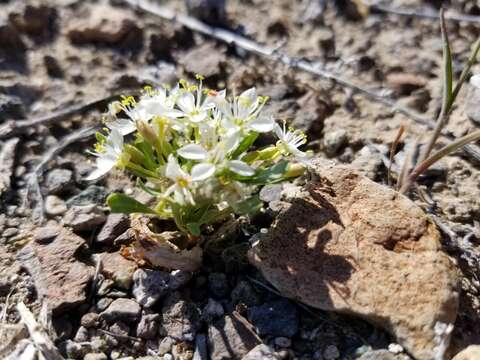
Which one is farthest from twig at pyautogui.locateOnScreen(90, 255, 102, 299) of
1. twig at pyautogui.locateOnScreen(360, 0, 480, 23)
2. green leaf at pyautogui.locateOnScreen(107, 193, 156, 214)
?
twig at pyautogui.locateOnScreen(360, 0, 480, 23)

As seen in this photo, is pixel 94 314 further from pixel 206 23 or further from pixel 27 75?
pixel 206 23

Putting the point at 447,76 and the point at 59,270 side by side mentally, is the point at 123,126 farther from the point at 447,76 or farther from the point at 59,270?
the point at 447,76

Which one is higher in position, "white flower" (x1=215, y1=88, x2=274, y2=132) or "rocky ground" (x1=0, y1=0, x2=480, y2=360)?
"white flower" (x1=215, y1=88, x2=274, y2=132)

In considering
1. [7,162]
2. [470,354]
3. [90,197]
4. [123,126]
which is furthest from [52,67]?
[470,354]

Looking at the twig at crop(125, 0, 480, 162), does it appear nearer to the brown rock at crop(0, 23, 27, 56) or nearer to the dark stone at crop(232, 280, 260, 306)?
the brown rock at crop(0, 23, 27, 56)

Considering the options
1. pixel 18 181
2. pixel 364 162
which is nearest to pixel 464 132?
pixel 364 162

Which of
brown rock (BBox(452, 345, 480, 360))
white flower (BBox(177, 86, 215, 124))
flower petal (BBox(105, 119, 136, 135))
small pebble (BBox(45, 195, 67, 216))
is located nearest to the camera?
brown rock (BBox(452, 345, 480, 360))
